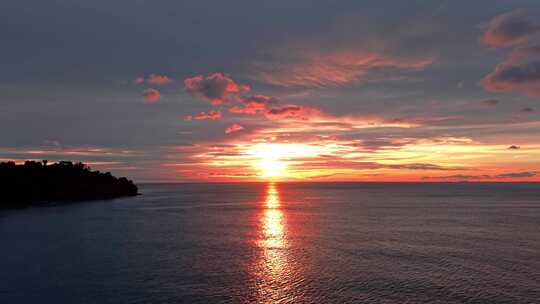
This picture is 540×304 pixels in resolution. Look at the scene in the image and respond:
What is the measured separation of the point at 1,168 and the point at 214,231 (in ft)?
499

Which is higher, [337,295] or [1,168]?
[1,168]

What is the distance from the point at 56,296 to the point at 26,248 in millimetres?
38316

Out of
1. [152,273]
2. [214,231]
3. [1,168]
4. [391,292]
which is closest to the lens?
[391,292]

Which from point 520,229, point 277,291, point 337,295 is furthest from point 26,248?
point 520,229

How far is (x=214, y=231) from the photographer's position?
109750mm

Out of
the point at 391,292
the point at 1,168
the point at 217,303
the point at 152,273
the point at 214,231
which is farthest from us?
the point at 1,168

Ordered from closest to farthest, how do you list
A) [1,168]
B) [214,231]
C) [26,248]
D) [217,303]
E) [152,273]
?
[217,303] < [152,273] < [26,248] < [214,231] < [1,168]

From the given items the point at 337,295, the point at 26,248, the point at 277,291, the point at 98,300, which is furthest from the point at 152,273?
the point at 26,248

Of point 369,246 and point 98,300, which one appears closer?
point 98,300

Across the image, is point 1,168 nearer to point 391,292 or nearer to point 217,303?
point 217,303

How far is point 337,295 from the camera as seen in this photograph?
52.3 meters

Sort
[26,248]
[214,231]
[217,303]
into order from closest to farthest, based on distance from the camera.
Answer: [217,303]
[26,248]
[214,231]

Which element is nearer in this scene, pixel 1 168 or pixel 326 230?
pixel 326 230

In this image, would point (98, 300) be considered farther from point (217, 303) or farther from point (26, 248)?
point (26, 248)
